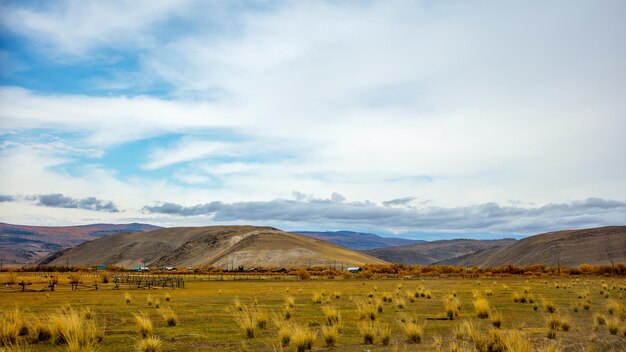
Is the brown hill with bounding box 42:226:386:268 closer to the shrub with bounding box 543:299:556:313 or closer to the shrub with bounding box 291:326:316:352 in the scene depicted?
the shrub with bounding box 543:299:556:313

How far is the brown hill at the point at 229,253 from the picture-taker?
5389 inches

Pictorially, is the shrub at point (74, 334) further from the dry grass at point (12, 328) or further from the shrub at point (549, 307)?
the shrub at point (549, 307)

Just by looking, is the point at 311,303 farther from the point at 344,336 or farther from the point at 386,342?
the point at 386,342

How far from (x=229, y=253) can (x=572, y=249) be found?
324 feet

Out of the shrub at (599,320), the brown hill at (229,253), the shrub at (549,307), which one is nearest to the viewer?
the shrub at (599,320)

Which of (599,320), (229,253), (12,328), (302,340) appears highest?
(12,328)

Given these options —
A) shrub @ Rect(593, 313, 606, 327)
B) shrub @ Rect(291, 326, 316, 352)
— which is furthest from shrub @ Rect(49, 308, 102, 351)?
shrub @ Rect(593, 313, 606, 327)

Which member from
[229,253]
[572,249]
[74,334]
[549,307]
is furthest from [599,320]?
[572,249]

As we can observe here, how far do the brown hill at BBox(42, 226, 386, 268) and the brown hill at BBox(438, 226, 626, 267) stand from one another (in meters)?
45.9

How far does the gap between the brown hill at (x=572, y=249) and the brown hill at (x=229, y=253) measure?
45.9 m

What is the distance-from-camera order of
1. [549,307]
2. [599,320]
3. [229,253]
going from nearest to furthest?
1. [599,320]
2. [549,307]
3. [229,253]

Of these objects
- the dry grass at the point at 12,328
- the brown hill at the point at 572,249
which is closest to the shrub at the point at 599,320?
the dry grass at the point at 12,328

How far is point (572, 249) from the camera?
5635 inches

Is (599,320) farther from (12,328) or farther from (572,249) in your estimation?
(572,249)
